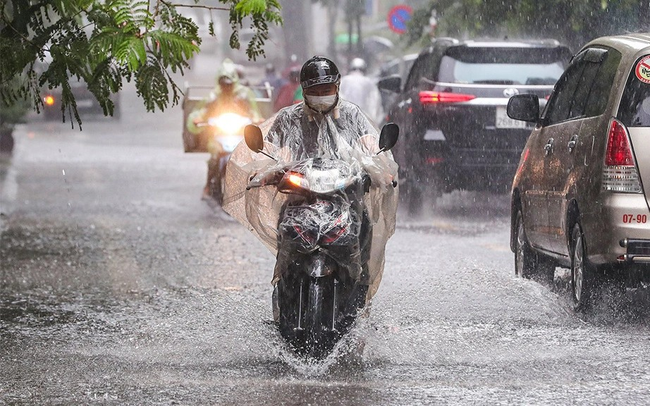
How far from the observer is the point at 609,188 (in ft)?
27.2

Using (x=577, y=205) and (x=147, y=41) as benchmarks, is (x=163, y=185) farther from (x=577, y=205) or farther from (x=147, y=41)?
(x=147, y=41)

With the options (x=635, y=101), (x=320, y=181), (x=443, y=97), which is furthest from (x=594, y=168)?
(x=443, y=97)

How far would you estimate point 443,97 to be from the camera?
14.8m

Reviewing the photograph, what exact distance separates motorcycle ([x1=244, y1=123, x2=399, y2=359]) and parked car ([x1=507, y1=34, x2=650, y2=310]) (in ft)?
4.85

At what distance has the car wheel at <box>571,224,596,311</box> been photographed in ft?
28.5

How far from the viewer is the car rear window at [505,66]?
14836mm

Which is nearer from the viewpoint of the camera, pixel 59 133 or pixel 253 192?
pixel 253 192

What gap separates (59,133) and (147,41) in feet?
87.7

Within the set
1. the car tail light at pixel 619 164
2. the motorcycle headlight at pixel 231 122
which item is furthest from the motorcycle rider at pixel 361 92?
the car tail light at pixel 619 164

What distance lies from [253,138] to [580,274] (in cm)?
242

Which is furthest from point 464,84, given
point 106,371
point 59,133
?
point 59,133

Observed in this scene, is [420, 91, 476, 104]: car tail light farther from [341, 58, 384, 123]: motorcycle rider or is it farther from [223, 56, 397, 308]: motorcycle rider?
[223, 56, 397, 308]: motorcycle rider

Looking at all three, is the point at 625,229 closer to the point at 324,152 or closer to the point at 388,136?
the point at 388,136

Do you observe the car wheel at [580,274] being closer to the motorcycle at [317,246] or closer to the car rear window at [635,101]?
the car rear window at [635,101]
